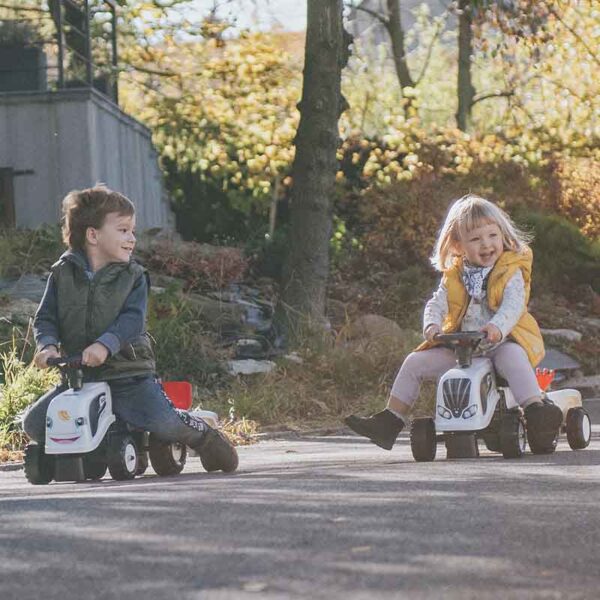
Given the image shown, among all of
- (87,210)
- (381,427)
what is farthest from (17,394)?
→ (381,427)

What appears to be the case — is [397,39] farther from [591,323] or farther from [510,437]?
[510,437]

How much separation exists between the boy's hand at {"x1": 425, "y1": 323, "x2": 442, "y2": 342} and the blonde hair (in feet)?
1.48

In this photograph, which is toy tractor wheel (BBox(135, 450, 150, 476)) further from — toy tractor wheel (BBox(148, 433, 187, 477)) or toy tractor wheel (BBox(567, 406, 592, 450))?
toy tractor wheel (BBox(567, 406, 592, 450))

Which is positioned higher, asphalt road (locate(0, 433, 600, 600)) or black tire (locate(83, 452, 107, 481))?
black tire (locate(83, 452, 107, 481))

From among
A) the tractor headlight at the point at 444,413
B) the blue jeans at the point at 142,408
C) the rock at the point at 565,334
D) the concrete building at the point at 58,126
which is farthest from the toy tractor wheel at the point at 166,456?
the concrete building at the point at 58,126

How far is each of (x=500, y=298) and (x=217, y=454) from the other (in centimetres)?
166

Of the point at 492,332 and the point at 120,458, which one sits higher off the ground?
the point at 492,332

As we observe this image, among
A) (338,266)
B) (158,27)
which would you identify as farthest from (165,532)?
(158,27)

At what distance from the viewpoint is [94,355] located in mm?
6902

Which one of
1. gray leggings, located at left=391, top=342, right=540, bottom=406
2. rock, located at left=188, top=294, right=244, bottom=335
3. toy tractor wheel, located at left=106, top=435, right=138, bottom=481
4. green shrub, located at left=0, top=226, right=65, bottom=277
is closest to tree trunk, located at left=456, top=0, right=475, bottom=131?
green shrub, located at left=0, top=226, right=65, bottom=277

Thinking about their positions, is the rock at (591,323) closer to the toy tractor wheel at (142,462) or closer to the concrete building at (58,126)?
the concrete building at (58,126)

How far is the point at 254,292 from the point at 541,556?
1416cm

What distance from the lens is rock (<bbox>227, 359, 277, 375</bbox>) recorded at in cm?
1308

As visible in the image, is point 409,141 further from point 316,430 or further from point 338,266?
point 316,430
